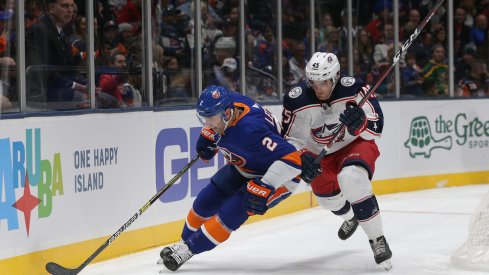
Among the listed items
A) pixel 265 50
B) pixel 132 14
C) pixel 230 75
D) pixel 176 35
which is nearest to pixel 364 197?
pixel 132 14

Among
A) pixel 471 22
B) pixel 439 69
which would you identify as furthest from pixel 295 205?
pixel 471 22

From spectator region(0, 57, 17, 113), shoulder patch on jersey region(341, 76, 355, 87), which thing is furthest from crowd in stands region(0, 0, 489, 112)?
shoulder patch on jersey region(341, 76, 355, 87)

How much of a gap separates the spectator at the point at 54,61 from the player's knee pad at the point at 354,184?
1.56m

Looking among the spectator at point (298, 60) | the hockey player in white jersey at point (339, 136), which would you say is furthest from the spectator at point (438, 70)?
the hockey player in white jersey at point (339, 136)

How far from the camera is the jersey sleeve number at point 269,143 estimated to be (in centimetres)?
482

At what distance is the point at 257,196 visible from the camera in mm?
4668

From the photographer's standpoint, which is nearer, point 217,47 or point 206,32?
point 206,32

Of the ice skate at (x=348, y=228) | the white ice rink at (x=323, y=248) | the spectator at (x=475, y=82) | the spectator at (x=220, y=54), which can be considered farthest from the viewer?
the spectator at (x=475, y=82)

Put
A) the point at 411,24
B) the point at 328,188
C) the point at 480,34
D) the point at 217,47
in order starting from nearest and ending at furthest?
the point at 328,188 → the point at 217,47 → the point at 411,24 → the point at 480,34

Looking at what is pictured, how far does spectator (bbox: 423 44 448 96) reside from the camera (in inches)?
367

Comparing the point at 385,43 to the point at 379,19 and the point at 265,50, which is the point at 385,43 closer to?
the point at 379,19

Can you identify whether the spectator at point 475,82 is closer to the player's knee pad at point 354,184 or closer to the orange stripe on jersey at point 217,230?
the player's knee pad at point 354,184

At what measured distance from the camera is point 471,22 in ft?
31.5

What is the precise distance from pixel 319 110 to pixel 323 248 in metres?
1.03
